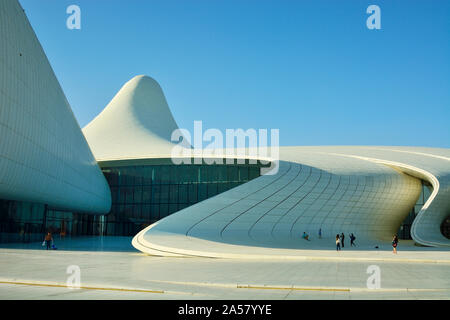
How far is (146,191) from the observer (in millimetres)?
33875

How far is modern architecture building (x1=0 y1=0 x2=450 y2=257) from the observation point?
18.1m

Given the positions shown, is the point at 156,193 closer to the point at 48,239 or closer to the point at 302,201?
the point at 302,201

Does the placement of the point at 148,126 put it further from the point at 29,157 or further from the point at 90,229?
the point at 29,157

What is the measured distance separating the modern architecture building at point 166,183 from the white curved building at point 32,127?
65 mm

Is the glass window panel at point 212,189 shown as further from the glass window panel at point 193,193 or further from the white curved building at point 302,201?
the white curved building at point 302,201

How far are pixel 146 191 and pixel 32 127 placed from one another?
51.2 ft

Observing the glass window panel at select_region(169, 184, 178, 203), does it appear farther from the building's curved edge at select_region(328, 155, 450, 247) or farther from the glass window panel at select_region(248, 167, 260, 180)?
the building's curved edge at select_region(328, 155, 450, 247)

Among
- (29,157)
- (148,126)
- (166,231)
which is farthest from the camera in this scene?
(148,126)

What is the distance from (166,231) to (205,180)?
11884 millimetres

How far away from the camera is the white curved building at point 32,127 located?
16.5 metres

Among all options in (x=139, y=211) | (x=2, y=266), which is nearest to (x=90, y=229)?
(x=139, y=211)

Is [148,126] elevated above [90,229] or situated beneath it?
elevated above

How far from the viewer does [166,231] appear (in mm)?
20516
